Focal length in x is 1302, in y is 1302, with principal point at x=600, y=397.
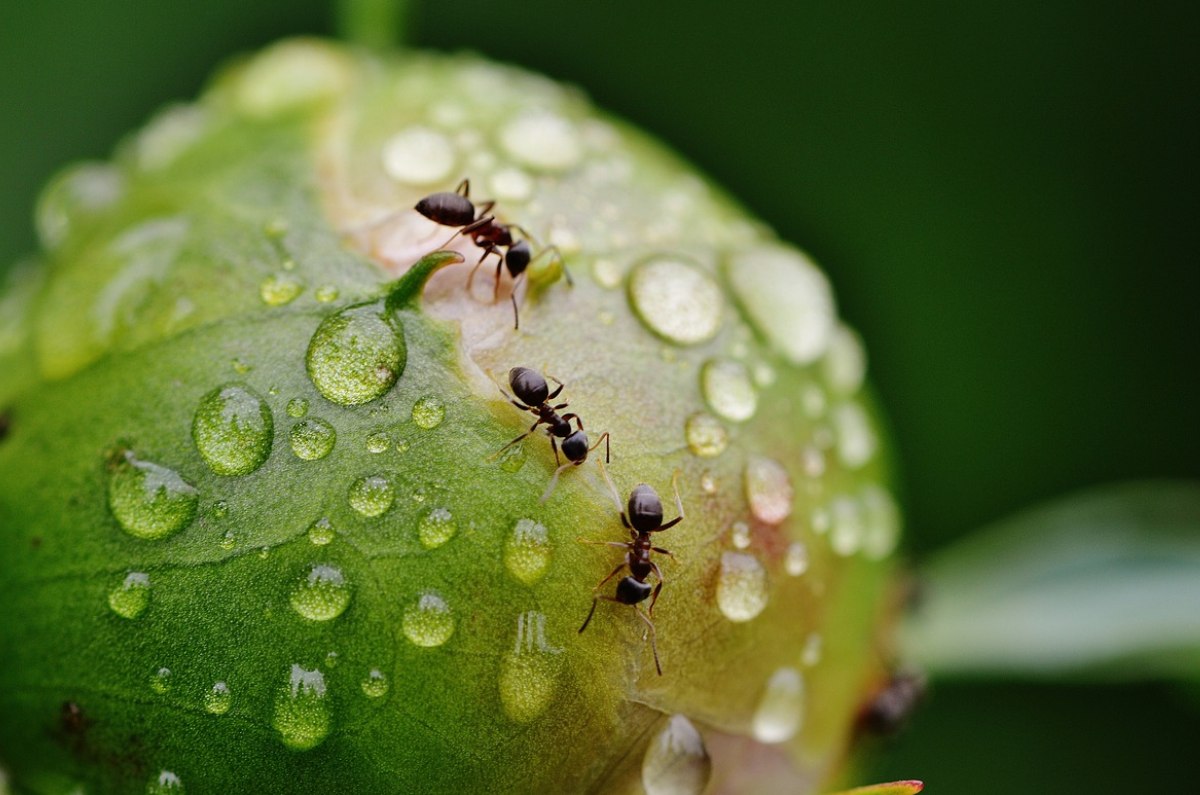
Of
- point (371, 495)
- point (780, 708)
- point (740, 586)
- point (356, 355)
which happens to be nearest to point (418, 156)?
point (356, 355)

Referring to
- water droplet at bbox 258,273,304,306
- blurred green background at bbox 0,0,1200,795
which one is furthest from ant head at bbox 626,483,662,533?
blurred green background at bbox 0,0,1200,795

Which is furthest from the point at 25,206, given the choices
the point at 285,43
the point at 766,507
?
the point at 766,507

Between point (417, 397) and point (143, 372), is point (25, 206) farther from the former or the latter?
point (417, 397)

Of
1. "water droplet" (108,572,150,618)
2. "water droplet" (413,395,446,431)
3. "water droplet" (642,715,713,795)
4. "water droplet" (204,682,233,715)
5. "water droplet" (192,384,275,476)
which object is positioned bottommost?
"water droplet" (204,682,233,715)

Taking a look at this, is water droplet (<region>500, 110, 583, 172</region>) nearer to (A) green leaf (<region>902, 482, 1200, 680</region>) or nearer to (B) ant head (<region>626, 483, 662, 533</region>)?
(B) ant head (<region>626, 483, 662, 533</region>)

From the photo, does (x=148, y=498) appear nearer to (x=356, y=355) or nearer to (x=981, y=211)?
(x=356, y=355)

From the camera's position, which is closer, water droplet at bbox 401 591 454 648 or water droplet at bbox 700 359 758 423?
water droplet at bbox 401 591 454 648

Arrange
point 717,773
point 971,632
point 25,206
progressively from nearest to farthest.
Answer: point 717,773 → point 971,632 → point 25,206
